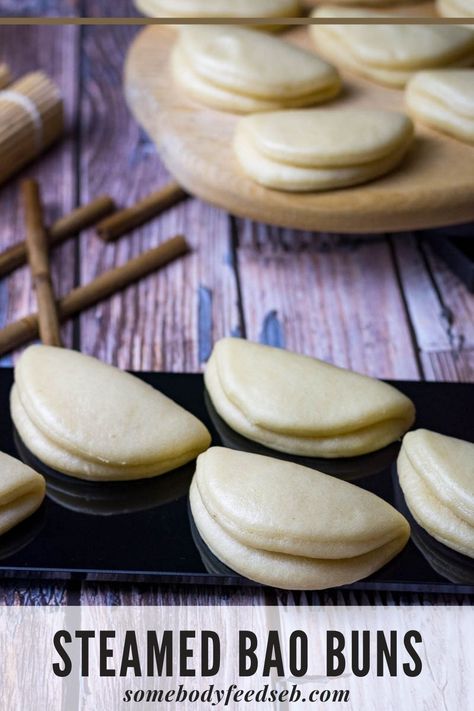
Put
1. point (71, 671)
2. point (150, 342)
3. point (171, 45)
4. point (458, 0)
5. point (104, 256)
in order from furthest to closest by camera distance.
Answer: point (171, 45)
point (104, 256)
point (150, 342)
point (458, 0)
point (71, 671)

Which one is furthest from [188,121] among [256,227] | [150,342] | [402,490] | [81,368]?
[402,490]

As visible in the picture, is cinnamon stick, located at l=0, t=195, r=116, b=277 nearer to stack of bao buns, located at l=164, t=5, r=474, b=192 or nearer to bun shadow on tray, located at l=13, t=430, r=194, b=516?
stack of bao buns, located at l=164, t=5, r=474, b=192

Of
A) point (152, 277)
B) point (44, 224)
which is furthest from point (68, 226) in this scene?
point (152, 277)

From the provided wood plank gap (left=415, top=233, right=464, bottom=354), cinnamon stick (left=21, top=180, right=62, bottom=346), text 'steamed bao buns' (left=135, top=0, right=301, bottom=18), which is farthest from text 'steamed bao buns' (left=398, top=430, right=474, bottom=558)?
text 'steamed bao buns' (left=135, top=0, right=301, bottom=18)

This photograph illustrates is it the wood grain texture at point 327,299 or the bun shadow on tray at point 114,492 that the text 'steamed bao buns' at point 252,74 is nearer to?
the wood grain texture at point 327,299

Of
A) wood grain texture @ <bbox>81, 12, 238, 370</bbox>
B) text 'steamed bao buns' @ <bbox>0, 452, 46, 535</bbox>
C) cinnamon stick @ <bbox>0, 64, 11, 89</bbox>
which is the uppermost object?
cinnamon stick @ <bbox>0, 64, 11, 89</bbox>

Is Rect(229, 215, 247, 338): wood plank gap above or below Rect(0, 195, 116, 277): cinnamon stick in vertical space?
below

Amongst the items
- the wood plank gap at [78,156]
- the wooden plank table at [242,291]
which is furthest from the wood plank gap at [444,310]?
the wood plank gap at [78,156]

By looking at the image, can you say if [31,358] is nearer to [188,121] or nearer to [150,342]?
[150,342]
